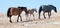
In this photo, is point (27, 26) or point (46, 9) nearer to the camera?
point (27, 26)

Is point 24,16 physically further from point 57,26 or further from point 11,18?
point 57,26

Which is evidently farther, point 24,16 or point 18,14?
point 24,16

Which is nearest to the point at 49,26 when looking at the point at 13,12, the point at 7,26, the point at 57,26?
the point at 57,26

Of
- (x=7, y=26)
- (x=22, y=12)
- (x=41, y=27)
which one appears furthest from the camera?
(x=22, y=12)

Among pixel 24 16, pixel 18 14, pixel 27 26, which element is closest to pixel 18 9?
pixel 18 14

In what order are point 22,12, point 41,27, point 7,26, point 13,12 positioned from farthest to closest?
1. point 22,12
2. point 13,12
3. point 7,26
4. point 41,27

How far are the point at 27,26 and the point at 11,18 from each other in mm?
4881

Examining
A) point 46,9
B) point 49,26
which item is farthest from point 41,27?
point 46,9

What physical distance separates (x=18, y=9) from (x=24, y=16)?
8.59ft

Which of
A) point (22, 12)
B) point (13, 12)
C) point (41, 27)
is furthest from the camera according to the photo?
point (22, 12)

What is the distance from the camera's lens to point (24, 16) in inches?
1076

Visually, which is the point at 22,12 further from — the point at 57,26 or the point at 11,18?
the point at 57,26

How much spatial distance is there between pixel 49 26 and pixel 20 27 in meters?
2.23

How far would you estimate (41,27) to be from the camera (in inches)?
773
